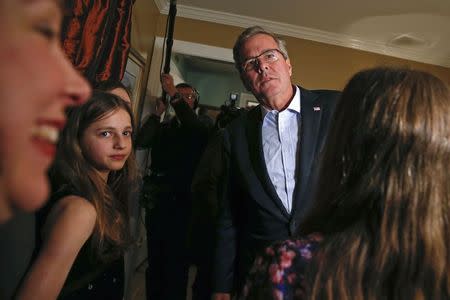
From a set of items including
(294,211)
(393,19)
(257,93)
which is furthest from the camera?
(393,19)

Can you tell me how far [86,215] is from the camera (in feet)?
2.19

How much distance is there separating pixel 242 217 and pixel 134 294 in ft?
5.61

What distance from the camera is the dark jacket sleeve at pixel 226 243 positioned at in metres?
1.20

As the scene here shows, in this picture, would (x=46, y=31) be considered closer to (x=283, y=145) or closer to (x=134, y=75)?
(x=283, y=145)

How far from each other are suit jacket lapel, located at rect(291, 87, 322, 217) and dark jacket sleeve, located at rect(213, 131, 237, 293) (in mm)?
266

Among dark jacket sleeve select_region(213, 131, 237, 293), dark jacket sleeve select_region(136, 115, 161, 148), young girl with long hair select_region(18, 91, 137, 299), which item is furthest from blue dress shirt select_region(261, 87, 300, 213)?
dark jacket sleeve select_region(136, 115, 161, 148)

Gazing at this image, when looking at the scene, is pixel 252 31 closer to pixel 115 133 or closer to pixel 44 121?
pixel 115 133

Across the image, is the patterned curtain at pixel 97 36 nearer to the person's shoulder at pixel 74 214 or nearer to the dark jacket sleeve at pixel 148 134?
the person's shoulder at pixel 74 214

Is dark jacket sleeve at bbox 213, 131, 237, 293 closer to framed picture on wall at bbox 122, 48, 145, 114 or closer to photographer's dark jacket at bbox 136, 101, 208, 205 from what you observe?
photographer's dark jacket at bbox 136, 101, 208, 205

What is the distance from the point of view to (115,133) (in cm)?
85

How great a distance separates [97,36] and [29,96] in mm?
1176

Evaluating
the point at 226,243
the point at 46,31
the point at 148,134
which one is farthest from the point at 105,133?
the point at 148,134

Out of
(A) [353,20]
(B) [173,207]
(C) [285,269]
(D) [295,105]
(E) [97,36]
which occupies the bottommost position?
(B) [173,207]

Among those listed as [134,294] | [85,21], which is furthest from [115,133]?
[134,294]
